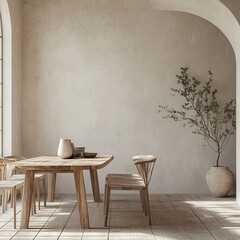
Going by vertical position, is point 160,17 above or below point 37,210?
above

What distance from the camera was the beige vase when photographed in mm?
8367

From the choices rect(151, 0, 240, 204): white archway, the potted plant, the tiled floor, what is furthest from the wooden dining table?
the potted plant

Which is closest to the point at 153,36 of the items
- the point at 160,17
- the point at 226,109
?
the point at 160,17

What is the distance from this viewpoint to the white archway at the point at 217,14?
727 cm

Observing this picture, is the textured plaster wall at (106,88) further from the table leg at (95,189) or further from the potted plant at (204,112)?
the table leg at (95,189)

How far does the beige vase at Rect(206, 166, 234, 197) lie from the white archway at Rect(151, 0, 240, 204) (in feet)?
1.97

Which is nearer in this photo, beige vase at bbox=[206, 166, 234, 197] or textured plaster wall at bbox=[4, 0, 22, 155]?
textured plaster wall at bbox=[4, 0, 22, 155]

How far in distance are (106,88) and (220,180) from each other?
8.22ft

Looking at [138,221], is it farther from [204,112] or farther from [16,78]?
[16,78]

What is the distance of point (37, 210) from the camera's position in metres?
7.17

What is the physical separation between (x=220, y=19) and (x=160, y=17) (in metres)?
1.43

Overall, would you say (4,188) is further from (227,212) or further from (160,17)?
(160,17)

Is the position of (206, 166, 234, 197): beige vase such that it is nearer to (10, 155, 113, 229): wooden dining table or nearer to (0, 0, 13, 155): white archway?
(10, 155, 113, 229): wooden dining table

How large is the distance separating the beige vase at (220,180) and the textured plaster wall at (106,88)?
0.47 m
